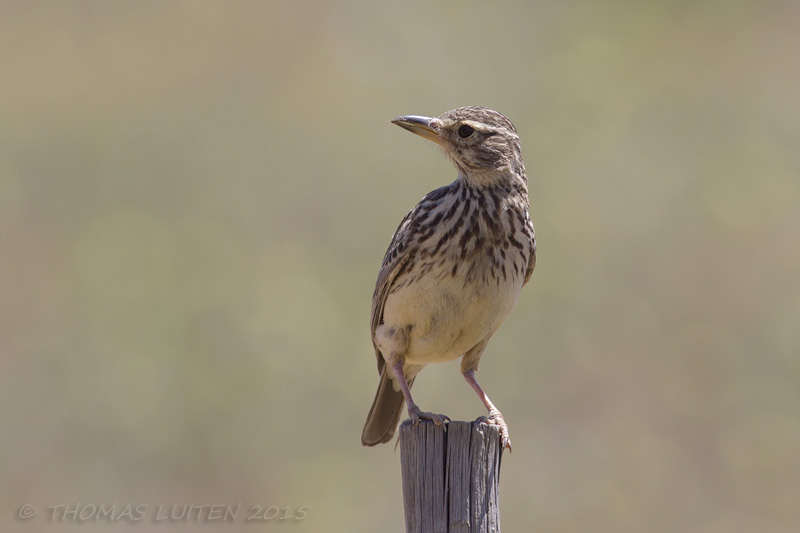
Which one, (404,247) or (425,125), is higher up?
(425,125)

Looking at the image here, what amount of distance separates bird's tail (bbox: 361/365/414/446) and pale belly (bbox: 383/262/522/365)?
Answer: 691 millimetres

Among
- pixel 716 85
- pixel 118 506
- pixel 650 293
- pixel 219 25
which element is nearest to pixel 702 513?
pixel 650 293

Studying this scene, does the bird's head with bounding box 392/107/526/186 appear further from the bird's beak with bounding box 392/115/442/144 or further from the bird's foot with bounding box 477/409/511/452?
the bird's foot with bounding box 477/409/511/452

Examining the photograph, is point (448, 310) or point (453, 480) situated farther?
point (448, 310)

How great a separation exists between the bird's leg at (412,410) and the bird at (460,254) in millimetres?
12

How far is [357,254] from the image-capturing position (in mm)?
14320

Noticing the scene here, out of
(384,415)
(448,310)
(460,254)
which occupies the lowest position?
(384,415)

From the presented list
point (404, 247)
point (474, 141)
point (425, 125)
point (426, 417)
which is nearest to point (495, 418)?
point (426, 417)

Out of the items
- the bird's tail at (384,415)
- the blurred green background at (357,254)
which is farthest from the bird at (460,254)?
the blurred green background at (357,254)

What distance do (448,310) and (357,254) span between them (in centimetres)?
733

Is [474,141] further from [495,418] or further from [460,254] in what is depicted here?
[495,418]

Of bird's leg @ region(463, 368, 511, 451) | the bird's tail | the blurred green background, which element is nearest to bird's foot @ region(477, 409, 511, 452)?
bird's leg @ region(463, 368, 511, 451)

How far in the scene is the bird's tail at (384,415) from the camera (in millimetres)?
8047

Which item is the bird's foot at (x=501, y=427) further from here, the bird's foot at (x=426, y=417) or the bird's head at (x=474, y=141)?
the bird's head at (x=474, y=141)
